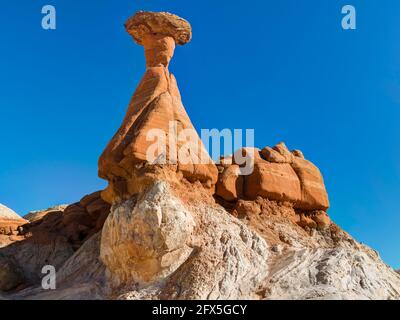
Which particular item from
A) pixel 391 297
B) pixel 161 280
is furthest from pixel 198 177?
pixel 391 297

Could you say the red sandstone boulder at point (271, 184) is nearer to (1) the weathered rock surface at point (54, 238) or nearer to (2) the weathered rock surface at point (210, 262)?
(2) the weathered rock surface at point (210, 262)

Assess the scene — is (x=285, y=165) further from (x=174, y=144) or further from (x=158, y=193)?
(x=158, y=193)

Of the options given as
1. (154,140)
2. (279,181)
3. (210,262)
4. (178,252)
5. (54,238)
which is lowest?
(210,262)

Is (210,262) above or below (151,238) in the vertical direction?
below

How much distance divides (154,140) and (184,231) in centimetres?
281

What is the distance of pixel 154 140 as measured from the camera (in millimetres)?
14797

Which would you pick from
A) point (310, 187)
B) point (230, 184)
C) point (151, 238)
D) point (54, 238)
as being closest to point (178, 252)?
point (151, 238)

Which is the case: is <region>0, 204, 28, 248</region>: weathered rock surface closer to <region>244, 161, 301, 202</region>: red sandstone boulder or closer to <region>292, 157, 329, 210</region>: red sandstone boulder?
<region>244, 161, 301, 202</region>: red sandstone boulder

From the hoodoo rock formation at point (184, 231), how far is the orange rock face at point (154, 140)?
0.04 meters

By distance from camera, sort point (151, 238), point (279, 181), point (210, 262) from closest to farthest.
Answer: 1. point (210, 262)
2. point (151, 238)
3. point (279, 181)

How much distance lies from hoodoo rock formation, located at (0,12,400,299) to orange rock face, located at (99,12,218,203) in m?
0.04

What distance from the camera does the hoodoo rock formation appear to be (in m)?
12.6

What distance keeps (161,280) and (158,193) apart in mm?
2135

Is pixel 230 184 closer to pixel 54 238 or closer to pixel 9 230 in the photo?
pixel 54 238
